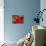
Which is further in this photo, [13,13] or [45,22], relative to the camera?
[13,13]

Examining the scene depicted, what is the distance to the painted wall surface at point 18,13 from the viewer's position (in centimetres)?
501

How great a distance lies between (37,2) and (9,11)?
1108 millimetres

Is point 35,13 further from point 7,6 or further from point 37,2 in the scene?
point 7,6

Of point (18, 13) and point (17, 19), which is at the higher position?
point (18, 13)

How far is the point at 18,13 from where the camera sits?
5055 millimetres

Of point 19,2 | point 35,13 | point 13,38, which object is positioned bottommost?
point 13,38

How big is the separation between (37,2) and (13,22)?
118cm

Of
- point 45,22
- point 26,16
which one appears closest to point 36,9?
point 26,16

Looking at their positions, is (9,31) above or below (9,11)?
below

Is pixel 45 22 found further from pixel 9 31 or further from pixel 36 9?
pixel 9 31

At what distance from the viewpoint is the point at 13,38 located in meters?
5.08

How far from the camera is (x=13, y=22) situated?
5.05 meters

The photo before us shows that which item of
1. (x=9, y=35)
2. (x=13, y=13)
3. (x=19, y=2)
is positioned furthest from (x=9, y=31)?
(x=19, y=2)

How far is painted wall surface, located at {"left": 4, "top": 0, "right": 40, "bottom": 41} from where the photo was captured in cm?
501
